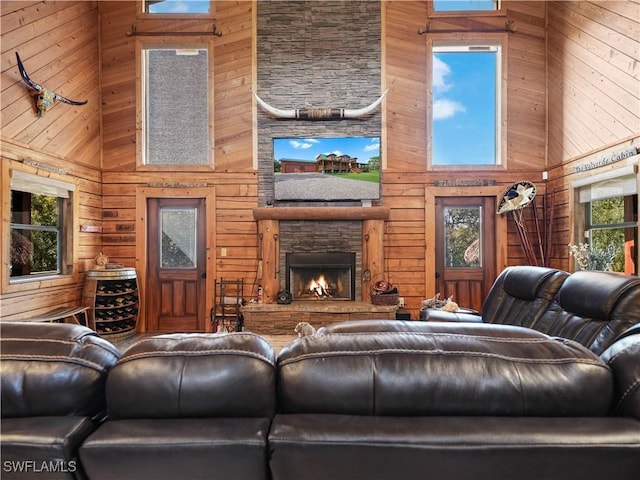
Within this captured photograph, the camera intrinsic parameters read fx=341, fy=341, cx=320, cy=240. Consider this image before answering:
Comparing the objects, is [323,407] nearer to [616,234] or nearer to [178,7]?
[616,234]

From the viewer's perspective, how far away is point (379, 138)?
5062 millimetres

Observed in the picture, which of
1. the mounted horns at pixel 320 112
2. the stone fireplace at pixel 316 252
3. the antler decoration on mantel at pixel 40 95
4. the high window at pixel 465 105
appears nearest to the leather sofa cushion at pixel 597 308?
the stone fireplace at pixel 316 252

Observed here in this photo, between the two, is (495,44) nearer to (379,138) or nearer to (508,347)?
(379,138)

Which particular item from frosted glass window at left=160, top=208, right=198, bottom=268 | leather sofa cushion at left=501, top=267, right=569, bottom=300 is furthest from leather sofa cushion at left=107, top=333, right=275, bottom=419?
frosted glass window at left=160, top=208, right=198, bottom=268

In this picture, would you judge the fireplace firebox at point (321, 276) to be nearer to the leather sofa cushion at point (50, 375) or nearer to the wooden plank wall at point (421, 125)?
the wooden plank wall at point (421, 125)

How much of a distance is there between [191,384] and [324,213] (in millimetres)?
4153

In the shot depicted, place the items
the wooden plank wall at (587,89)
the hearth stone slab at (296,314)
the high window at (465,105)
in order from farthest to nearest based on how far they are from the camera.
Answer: the high window at (465,105) → the hearth stone slab at (296,314) → the wooden plank wall at (587,89)

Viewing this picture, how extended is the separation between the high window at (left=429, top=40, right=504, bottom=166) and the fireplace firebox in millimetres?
2115

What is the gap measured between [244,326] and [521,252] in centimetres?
415

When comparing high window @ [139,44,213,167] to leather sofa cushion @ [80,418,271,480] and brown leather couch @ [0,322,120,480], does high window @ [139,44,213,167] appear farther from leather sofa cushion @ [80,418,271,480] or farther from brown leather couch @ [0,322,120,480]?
leather sofa cushion @ [80,418,271,480]

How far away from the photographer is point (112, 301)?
15.1ft

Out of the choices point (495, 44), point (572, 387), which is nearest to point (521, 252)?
point (495, 44)

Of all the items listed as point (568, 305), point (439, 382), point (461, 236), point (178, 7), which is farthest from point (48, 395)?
point (178, 7)

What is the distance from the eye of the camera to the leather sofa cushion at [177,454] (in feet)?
2.33
